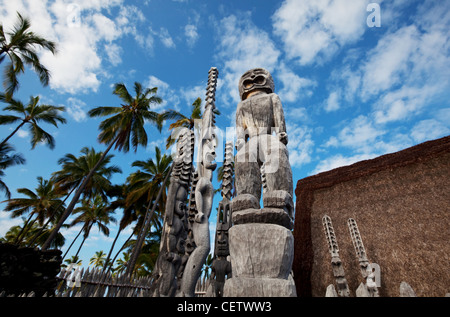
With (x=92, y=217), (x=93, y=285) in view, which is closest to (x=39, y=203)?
(x=92, y=217)

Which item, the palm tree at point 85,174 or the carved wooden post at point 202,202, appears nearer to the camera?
the carved wooden post at point 202,202

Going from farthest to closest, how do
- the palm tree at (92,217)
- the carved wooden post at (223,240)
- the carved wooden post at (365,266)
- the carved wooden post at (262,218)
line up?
the palm tree at (92,217) → the carved wooden post at (365,266) → the carved wooden post at (223,240) → the carved wooden post at (262,218)

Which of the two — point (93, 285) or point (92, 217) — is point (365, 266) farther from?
point (92, 217)

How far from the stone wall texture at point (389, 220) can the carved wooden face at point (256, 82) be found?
788 cm

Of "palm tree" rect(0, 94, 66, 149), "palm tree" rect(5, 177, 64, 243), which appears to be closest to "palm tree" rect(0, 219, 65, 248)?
"palm tree" rect(5, 177, 64, 243)

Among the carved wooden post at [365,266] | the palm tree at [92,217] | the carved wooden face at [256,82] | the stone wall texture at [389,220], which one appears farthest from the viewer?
the palm tree at [92,217]

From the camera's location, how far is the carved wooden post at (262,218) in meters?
1.54

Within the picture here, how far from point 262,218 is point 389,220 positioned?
8.83m

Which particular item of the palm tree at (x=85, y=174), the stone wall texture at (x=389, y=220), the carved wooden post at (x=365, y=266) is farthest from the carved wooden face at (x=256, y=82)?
the palm tree at (x=85, y=174)

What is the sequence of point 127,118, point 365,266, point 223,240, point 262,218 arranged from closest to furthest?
point 262,218
point 223,240
point 365,266
point 127,118

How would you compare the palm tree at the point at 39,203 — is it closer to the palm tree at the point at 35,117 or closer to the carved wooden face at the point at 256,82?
the palm tree at the point at 35,117

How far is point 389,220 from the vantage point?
819 cm

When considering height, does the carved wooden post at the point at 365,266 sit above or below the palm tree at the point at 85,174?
below
